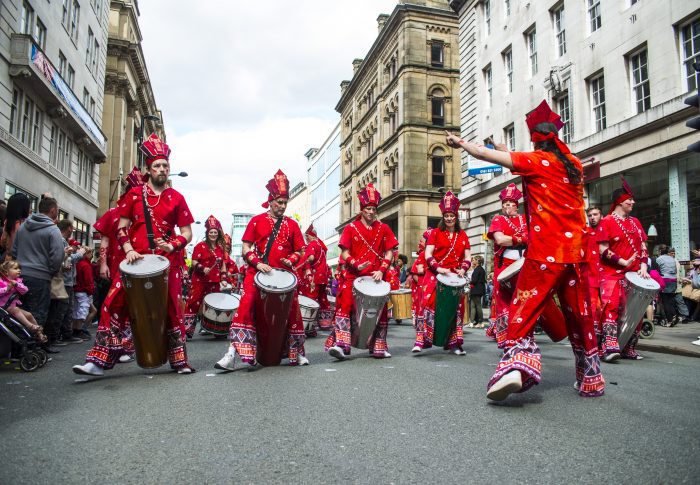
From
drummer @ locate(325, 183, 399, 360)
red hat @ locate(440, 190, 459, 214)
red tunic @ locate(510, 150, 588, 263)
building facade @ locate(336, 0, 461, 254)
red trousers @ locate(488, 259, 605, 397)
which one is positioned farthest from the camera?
Result: building facade @ locate(336, 0, 461, 254)

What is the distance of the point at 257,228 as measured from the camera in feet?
23.0

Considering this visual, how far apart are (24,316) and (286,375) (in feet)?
10.7

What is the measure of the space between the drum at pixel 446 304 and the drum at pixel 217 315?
397 cm

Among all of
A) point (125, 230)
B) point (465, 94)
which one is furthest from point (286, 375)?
point (465, 94)

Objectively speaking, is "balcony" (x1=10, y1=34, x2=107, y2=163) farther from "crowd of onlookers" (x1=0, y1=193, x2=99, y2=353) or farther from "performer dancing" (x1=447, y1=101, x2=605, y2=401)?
"performer dancing" (x1=447, y1=101, x2=605, y2=401)

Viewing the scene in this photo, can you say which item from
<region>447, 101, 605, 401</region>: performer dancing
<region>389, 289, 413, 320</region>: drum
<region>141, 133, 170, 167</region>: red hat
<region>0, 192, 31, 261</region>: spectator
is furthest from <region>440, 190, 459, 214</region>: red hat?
<region>389, 289, 413, 320</region>: drum

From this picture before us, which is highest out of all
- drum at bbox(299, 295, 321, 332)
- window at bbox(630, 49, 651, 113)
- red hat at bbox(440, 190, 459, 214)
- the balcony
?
the balcony

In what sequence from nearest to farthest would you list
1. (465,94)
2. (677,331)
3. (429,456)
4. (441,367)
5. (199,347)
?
(429,456) → (441,367) → (199,347) → (677,331) → (465,94)

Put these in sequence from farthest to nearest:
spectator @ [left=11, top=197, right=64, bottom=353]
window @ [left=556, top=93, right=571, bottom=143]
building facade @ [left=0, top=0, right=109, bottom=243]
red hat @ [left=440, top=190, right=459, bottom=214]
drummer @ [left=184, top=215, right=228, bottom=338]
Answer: window @ [left=556, top=93, right=571, bottom=143], building facade @ [left=0, top=0, right=109, bottom=243], drummer @ [left=184, top=215, right=228, bottom=338], red hat @ [left=440, top=190, right=459, bottom=214], spectator @ [left=11, top=197, right=64, bottom=353]

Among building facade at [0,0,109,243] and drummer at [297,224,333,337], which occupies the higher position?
building facade at [0,0,109,243]

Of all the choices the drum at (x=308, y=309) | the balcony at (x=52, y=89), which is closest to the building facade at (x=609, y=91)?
the drum at (x=308, y=309)

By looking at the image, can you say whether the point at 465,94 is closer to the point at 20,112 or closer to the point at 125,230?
the point at 20,112

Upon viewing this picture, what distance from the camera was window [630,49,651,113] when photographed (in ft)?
56.4

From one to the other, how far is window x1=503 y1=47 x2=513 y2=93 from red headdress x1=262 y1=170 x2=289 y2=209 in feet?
67.4
